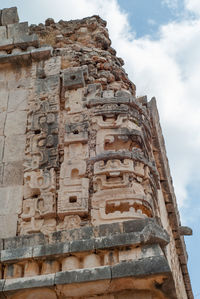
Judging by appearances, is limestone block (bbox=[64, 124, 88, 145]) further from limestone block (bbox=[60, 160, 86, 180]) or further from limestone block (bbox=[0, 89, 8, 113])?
limestone block (bbox=[0, 89, 8, 113])

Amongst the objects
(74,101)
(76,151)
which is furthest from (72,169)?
(74,101)

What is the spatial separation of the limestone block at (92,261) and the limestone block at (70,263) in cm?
8

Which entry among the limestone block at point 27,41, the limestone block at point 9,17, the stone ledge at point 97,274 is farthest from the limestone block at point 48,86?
the stone ledge at point 97,274

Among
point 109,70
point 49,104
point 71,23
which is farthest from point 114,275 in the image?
point 71,23

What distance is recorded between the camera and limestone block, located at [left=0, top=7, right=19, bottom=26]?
810 cm

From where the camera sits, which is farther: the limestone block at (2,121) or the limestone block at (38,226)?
the limestone block at (2,121)

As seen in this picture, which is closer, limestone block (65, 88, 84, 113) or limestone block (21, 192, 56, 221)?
limestone block (21, 192, 56, 221)

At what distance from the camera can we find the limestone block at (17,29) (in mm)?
7806

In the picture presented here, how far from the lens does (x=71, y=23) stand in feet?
27.1

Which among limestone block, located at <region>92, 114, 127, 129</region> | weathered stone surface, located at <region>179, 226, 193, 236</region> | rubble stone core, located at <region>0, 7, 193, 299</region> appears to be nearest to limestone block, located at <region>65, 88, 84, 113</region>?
rubble stone core, located at <region>0, 7, 193, 299</region>

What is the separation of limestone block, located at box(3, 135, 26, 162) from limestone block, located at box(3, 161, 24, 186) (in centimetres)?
9

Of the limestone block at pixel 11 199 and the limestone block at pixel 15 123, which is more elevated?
the limestone block at pixel 15 123

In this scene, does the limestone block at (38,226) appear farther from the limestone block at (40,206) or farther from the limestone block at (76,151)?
the limestone block at (76,151)

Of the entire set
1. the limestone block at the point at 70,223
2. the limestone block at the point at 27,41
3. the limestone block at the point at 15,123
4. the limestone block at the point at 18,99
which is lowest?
the limestone block at the point at 70,223
